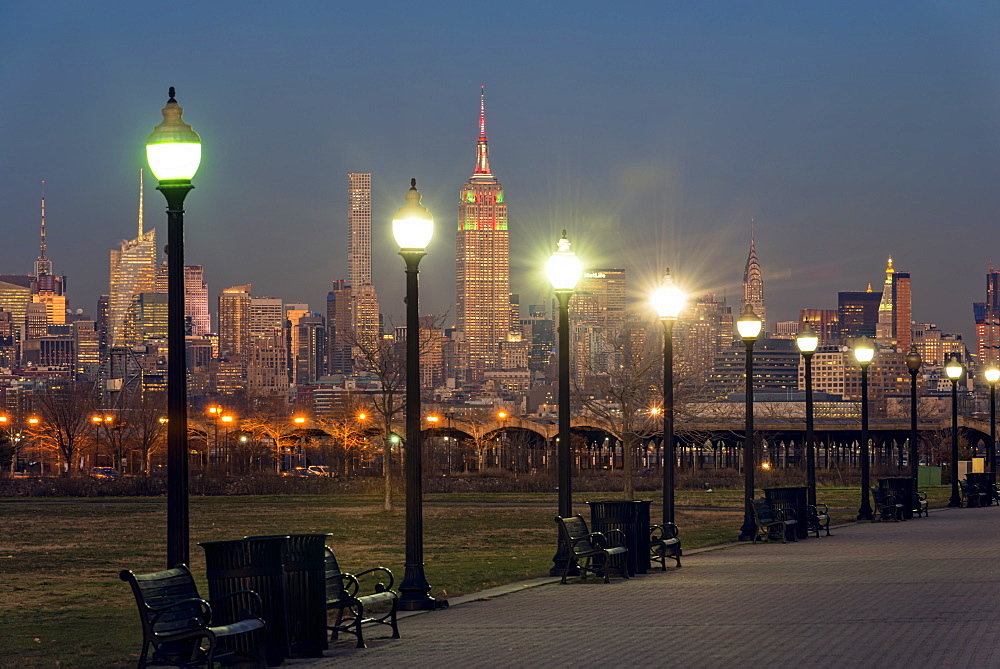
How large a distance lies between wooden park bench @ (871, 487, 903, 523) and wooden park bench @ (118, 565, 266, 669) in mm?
29408

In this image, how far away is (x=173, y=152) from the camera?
13773mm

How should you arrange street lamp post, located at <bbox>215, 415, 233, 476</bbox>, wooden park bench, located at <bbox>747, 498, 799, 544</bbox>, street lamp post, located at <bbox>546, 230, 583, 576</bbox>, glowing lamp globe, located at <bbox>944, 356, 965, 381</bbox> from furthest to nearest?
street lamp post, located at <bbox>215, 415, 233, 476</bbox> < glowing lamp globe, located at <bbox>944, 356, 965, 381</bbox> < wooden park bench, located at <bbox>747, 498, 799, 544</bbox> < street lamp post, located at <bbox>546, 230, 583, 576</bbox>

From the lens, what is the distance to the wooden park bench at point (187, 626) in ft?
40.6

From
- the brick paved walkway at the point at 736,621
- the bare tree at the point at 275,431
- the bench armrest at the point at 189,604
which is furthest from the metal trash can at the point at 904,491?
the bare tree at the point at 275,431

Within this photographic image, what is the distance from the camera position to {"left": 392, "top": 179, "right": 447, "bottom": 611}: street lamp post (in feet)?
61.1

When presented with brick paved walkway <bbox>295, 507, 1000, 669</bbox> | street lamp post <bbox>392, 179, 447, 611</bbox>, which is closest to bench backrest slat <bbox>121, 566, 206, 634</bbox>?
brick paved walkway <bbox>295, 507, 1000, 669</bbox>

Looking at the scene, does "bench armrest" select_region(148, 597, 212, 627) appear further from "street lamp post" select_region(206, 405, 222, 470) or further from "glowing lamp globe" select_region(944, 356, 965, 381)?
"street lamp post" select_region(206, 405, 222, 470)

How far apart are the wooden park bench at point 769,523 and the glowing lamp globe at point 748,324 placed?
3.58 m

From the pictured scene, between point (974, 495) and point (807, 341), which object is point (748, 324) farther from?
point (974, 495)

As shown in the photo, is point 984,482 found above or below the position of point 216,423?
below

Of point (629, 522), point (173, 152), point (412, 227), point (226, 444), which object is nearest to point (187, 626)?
point (173, 152)

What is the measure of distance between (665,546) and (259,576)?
12026 mm

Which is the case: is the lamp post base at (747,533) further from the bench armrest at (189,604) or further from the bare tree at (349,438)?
the bare tree at (349,438)

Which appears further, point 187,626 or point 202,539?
point 202,539
